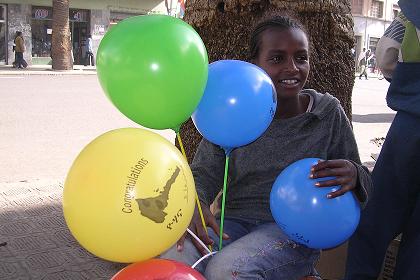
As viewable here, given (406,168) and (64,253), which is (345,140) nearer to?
(406,168)

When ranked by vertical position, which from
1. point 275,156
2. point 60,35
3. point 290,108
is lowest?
point 275,156

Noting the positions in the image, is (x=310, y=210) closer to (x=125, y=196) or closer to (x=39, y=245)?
(x=125, y=196)

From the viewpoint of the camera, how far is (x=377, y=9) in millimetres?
34156

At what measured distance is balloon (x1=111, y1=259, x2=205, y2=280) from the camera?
1.47 meters

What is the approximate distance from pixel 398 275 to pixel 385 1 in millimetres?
35347

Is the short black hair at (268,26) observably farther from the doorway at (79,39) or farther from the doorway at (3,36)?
the doorway at (79,39)

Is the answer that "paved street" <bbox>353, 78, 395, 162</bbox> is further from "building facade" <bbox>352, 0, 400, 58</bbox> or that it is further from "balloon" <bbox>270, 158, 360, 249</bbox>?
"building facade" <bbox>352, 0, 400, 58</bbox>

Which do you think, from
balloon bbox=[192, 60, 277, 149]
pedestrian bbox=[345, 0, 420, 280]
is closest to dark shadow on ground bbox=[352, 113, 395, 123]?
pedestrian bbox=[345, 0, 420, 280]

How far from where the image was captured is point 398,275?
206cm

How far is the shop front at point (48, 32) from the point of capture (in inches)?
851

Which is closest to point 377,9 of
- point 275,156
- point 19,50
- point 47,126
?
point 19,50

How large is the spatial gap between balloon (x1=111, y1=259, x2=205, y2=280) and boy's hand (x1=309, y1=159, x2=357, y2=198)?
53 centimetres

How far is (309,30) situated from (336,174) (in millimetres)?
1466

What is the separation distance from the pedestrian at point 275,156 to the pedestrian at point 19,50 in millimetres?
18950
